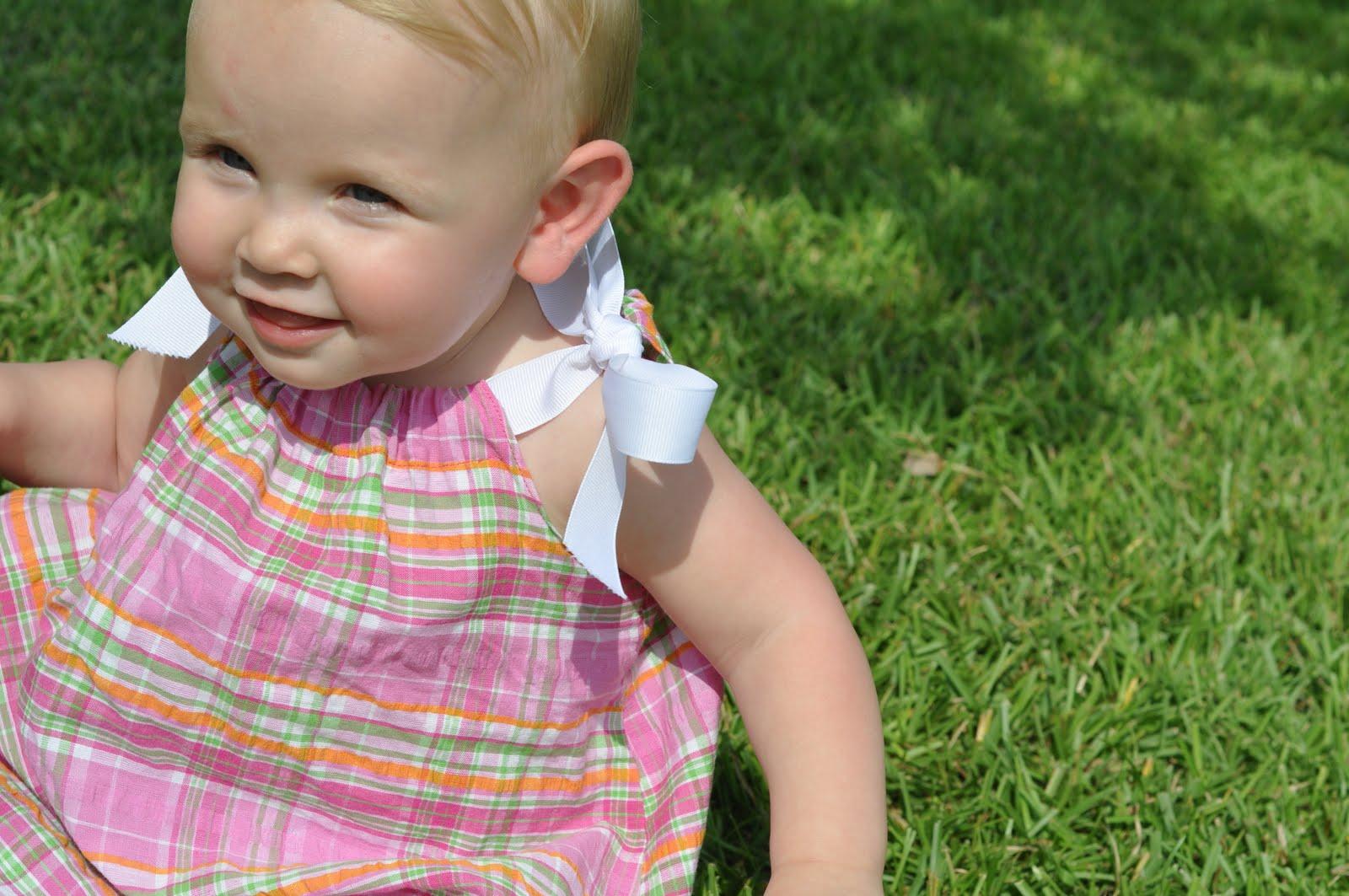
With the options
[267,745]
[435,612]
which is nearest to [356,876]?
[267,745]

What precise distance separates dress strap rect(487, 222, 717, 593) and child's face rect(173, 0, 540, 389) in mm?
130

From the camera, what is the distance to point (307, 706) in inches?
61.8

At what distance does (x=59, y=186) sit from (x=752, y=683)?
2.20 metres

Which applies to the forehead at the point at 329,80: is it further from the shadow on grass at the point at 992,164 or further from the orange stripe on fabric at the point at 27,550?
the shadow on grass at the point at 992,164

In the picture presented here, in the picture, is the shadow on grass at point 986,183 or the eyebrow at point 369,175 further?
the shadow on grass at point 986,183

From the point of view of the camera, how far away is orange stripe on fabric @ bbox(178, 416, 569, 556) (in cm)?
152

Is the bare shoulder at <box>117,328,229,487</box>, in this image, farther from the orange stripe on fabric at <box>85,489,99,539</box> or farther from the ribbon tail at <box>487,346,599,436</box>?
the ribbon tail at <box>487,346,599,436</box>

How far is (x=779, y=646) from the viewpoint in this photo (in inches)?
62.5

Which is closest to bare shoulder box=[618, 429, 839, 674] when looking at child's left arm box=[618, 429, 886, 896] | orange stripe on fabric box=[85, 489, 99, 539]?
child's left arm box=[618, 429, 886, 896]

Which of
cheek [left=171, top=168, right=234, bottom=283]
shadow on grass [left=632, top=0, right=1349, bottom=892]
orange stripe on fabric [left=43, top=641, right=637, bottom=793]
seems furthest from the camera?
shadow on grass [left=632, top=0, right=1349, bottom=892]

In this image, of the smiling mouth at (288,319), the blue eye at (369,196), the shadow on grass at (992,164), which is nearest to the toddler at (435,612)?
the smiling mouth at (288,319)

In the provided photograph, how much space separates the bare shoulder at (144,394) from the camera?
1.75 meters

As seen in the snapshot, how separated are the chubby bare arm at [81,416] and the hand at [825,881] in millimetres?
925

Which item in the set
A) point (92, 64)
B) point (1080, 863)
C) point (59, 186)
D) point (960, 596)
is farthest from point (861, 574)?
point (92, 64)
